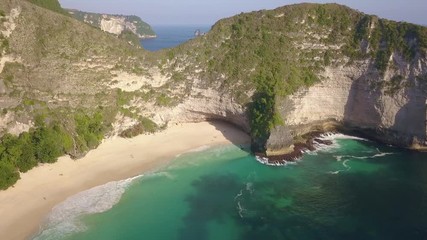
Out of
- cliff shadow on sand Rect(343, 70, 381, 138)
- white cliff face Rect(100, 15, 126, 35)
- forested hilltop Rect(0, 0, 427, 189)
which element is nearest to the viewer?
forested hilltop Rect(0, 0, 427, 189)

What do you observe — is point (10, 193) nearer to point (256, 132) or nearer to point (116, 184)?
point (116, 184)

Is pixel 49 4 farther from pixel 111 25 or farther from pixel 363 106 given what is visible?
pixel 111 25

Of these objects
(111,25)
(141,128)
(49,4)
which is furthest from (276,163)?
(111,25)

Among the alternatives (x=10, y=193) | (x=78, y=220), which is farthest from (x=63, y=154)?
(x=78, y=220)

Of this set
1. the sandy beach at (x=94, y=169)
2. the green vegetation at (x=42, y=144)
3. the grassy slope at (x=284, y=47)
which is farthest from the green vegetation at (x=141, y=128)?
the grassy slope at (x=284, y=47)

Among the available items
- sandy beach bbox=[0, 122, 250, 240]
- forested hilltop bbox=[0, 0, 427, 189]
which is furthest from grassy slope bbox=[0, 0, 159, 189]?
sandy beach bbox=[0, 122, 250, 240]

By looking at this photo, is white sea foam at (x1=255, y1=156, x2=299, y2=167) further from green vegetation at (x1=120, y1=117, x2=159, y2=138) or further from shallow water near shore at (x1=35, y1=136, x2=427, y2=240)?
green vegetation at (x1=120, y1=117, x2=159, y2=138)
